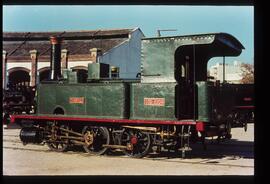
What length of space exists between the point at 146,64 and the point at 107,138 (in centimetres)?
249

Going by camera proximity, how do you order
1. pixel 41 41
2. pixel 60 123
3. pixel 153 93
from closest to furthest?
pixel 153 93 < pixel 60 123 < pixel 41 41

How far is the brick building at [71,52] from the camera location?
28.8 m

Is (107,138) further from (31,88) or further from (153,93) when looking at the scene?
(31,88)

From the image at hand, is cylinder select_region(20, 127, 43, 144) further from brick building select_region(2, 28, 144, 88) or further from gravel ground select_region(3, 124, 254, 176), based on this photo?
brick building select_region(2, 28, 144, 88)

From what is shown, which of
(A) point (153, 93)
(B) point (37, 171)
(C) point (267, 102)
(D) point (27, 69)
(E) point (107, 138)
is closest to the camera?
(C) point (267, 102)

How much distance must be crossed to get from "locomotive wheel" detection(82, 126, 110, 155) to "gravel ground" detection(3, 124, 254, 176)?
0.86 ft

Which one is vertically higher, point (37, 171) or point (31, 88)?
point (31, 88)

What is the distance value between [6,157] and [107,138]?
9.78ft

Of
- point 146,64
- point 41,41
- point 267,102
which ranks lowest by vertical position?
point 267,102

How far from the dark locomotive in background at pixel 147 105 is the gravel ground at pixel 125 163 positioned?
1.44 feet

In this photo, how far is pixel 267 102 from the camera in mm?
6324

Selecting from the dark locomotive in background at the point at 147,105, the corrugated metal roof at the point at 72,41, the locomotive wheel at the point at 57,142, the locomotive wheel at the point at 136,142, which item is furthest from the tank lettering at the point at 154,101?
the corrugated metal roof at the point at 72,41

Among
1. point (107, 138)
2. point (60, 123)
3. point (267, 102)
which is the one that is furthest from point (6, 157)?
point (267, 102)

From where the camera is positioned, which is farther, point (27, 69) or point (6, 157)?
point (27, 69)
